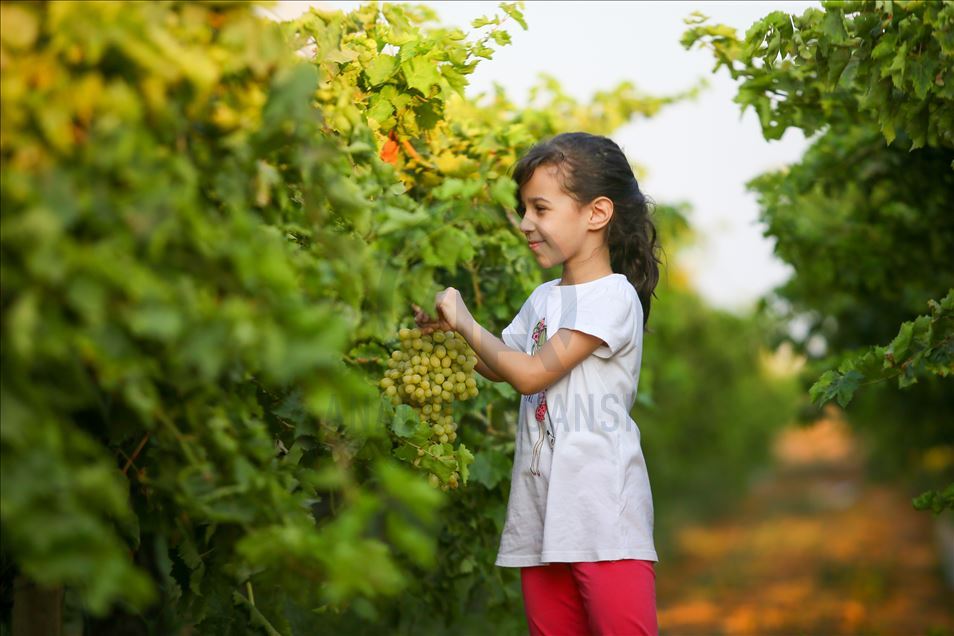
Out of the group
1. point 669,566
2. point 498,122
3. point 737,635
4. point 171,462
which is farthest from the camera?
point 669,566

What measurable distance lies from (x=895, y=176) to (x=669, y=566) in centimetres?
950

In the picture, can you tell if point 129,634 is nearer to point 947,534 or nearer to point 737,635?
point 737,635

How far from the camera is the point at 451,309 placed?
233 cm

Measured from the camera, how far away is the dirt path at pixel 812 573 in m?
7.86

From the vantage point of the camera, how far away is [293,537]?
1630mm

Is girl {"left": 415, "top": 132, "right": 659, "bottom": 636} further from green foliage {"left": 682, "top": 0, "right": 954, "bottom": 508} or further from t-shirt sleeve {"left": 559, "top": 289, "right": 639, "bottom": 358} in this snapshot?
green foliage {"left": 682, "top": 0, "right": 954, "bottom": 508}

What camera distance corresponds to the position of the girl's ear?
2691 mm

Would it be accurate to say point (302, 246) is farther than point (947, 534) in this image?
No

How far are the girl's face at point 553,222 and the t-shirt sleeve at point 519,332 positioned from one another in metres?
0.20

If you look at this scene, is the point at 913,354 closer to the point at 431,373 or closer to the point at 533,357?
the point at 533,357

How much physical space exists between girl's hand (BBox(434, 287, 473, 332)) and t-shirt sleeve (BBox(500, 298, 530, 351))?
0.43m

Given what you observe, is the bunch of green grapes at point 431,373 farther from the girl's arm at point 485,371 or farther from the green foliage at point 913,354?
the green foliage at point 913,354

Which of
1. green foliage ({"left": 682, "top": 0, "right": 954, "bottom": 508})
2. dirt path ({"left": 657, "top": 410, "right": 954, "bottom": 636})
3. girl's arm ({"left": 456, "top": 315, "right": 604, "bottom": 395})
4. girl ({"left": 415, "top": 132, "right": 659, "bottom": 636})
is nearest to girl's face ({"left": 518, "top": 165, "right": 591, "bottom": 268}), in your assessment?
girl ({"left": 415, "top": 132, "right": 659, "bottom": 636})

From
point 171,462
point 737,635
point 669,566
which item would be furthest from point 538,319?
point 669,566
